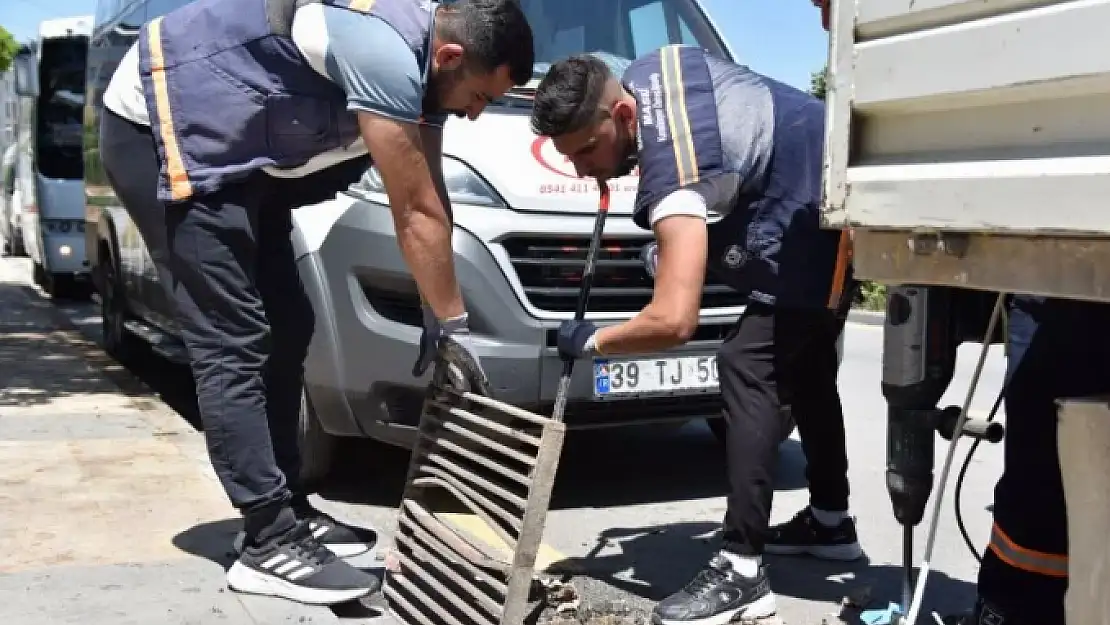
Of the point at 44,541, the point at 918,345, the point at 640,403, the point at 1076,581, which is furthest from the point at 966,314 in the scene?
the point at 44,541

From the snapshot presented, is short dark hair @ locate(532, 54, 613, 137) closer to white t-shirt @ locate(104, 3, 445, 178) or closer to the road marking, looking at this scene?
white t-shirt @ locate(104, 3, 445, 178)

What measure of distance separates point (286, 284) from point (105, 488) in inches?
52.3

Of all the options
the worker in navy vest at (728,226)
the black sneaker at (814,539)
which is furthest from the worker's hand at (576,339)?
the black sneaker at (814,539)

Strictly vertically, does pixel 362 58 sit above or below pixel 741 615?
above

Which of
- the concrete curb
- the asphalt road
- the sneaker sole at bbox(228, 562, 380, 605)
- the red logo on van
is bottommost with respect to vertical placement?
the concrete curb

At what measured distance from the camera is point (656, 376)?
4105 millimetres

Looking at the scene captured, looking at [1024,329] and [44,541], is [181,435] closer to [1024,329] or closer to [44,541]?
[44,541]

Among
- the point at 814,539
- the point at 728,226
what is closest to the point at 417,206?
the point at 728,226

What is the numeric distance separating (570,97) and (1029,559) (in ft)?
5.00

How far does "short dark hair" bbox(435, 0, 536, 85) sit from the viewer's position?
2.94m

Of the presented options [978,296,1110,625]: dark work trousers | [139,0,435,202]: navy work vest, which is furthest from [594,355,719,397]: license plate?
[978,296,1110,625]: dark work trousers

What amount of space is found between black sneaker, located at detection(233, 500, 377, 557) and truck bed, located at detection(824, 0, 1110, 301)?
206 cm

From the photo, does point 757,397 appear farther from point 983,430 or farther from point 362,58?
point 362,58

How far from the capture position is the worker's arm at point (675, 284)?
2781 millimetres
